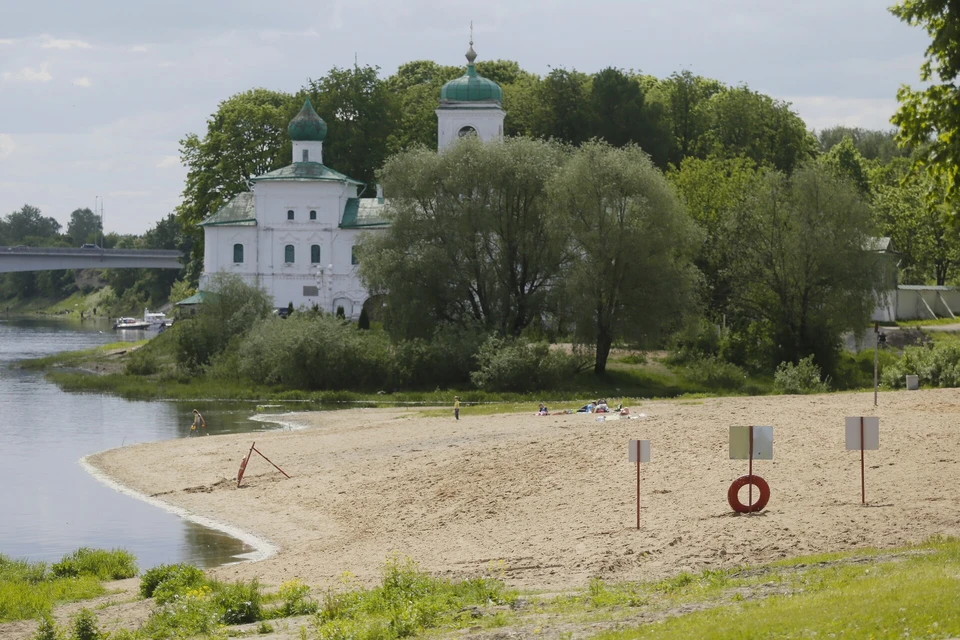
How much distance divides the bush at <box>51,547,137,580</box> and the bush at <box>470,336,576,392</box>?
3376 cm

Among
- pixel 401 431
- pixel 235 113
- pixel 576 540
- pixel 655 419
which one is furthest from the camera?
pixel 235 113

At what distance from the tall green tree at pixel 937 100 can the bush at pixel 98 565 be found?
49.6 ft

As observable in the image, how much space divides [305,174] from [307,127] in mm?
3000

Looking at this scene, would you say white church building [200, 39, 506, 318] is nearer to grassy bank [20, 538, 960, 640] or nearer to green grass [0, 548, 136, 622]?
green grass [0, 548, 136, 622]

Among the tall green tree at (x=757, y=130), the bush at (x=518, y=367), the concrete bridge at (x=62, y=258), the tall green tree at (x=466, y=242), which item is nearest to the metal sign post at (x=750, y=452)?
the bush at (x=518, y=367)

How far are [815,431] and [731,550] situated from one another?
10.8 m

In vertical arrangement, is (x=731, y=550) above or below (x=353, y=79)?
below

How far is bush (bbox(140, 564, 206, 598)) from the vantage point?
2088cm

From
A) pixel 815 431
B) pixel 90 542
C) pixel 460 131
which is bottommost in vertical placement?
pixel 90 542

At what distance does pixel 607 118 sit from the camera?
284 ft

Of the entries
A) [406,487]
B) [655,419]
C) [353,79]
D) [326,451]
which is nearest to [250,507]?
[406,487]

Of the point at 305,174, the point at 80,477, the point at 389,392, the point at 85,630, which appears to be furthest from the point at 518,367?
the point at 85,630

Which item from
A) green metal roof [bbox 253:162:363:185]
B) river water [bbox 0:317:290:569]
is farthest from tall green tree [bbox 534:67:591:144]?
river water [bbox 0:317:290:569]

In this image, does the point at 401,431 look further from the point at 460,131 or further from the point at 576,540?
the point at 460,131
